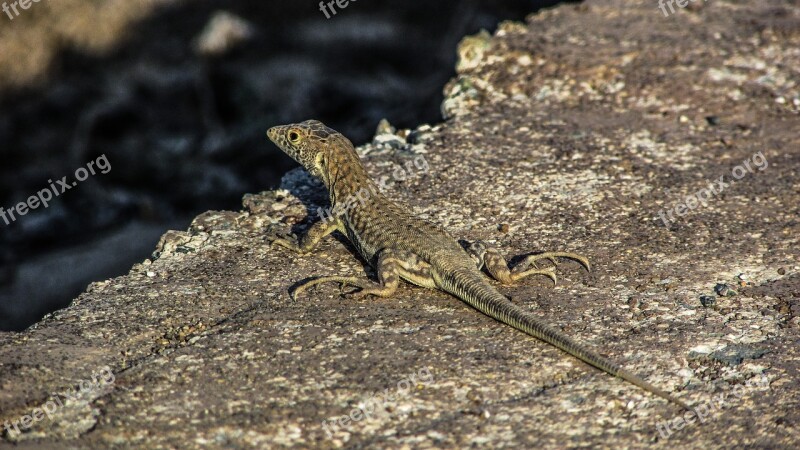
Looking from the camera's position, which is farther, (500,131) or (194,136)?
(194,136)

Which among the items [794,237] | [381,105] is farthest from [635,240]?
[381,105]

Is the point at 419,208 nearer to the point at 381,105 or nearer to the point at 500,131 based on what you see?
the point at 500,131

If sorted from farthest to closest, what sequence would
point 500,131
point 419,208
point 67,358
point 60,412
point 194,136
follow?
1. point 194,136
2. point 500,131
3. point 419,208
4. point 67,358
5. point 60,412
